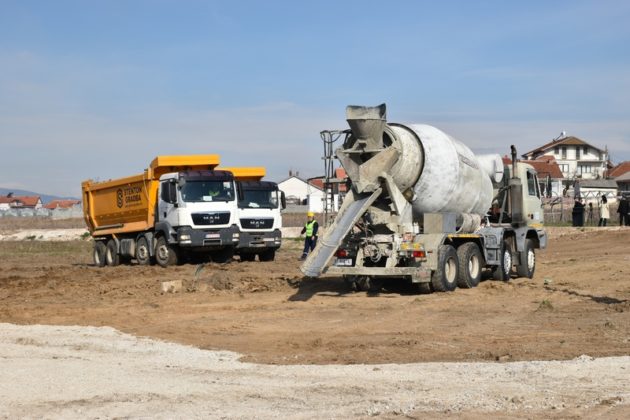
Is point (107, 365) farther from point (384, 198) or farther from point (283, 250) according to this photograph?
point (283, 250)

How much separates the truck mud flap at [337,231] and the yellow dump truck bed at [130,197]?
11.7m

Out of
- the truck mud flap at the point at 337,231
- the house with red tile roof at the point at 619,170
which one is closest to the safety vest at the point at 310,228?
the truck mud flap at the point at 337,231

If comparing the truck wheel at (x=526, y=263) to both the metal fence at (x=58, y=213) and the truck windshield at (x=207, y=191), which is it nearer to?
the truck windshield at (x=207, y=191)

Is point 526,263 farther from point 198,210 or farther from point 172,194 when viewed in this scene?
point 172,194

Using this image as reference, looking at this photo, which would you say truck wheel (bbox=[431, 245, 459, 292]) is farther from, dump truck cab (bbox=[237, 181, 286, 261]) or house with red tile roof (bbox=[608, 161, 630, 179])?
house with red tile roof (bbox=[608, 161, 630, 179])

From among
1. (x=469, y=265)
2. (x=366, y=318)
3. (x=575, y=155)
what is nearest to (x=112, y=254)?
(x=469, y=265)

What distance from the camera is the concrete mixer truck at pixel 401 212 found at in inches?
712

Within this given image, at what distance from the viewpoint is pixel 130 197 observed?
101ft

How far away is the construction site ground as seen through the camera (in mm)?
10922

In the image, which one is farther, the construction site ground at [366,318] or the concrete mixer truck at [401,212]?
the concrete mixer truck at [401,212]

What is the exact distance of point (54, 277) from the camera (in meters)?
25.1

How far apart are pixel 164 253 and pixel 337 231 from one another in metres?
12.0

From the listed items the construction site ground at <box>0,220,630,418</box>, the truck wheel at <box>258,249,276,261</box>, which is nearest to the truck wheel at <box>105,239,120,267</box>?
the truck wheel at <box>258,249,276,261</box>

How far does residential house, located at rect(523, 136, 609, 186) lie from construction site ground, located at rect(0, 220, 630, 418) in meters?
99.3
